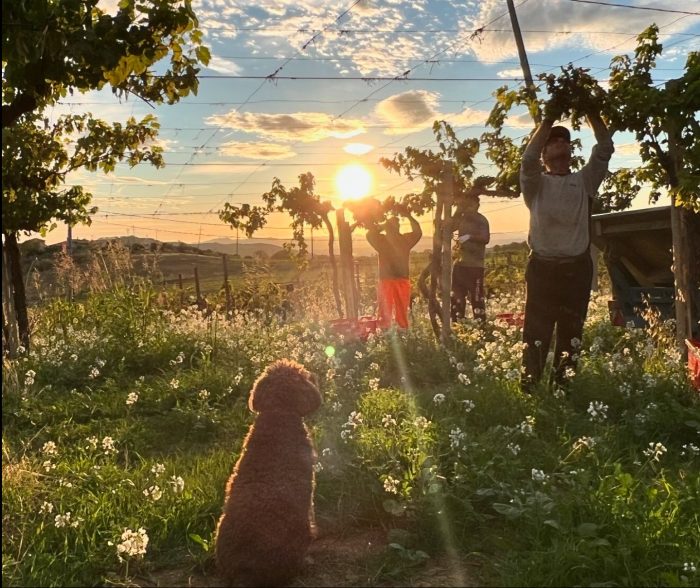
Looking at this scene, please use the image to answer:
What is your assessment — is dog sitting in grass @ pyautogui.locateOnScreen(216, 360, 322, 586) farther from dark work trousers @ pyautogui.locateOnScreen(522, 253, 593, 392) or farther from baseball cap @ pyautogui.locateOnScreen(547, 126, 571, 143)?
baseball cap @ pyautogui.locateOnScreen(547, 126, 571, 143)

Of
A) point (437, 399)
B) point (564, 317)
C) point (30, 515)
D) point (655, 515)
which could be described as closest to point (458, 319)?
point (564, 317)

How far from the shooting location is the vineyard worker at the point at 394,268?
10578 mm

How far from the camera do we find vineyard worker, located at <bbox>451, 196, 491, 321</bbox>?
9.73 m

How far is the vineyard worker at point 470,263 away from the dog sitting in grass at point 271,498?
6.31m

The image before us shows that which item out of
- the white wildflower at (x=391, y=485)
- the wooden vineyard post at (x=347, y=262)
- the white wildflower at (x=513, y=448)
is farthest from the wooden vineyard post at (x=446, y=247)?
the wooden vineyard post at (x=347, y=262)

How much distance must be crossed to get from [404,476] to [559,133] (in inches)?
137

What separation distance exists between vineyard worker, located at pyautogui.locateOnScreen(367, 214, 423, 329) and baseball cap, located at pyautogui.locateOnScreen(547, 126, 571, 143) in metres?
5.15

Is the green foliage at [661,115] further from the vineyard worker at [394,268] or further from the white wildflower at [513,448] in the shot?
the vineyard worker at [394,268]

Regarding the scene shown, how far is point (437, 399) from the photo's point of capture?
5012 mm

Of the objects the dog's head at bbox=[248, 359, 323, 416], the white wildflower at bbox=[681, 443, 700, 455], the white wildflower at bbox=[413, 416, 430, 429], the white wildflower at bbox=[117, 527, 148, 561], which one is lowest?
the white wildflower at bbox=[681, 443, 700, 455]

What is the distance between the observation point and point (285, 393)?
11.3 ft

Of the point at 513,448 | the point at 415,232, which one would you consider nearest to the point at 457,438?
the point at 513,448

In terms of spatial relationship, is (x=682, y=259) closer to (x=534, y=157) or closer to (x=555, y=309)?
(x=555, y=309)

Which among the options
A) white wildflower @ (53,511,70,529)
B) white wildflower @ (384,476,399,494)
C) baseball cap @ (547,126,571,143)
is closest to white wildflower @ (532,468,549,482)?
white wildflower @ (384,476,399,494)
